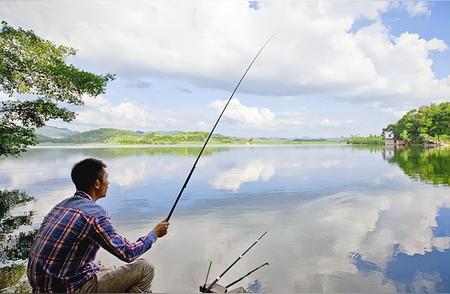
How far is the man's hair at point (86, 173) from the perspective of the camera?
5.81 ft

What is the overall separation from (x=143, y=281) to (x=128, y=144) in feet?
219

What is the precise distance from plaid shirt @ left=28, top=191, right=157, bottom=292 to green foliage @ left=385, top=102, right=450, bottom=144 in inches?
2145

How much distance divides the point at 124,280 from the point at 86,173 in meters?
0.58

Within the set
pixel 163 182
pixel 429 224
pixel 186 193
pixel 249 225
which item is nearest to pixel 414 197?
pixel 429 224

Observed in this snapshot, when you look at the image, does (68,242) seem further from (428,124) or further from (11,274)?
(428,124)

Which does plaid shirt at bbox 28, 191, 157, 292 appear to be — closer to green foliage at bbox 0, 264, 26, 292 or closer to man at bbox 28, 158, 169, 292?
man at bbox 28, 158, 169, 292

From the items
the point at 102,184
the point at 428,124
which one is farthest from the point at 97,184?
the point at 428,124

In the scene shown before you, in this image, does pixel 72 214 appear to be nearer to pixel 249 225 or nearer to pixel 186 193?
pixel 249 225

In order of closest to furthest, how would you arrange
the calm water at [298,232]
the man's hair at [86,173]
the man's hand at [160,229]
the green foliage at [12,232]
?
the man's hair at [86,173] → the man's hand at [160,229] → the calm water at [298,232] → the green foliage at [12,232]

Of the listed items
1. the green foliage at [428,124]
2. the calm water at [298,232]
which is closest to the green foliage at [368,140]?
the green foliage at [428,124]

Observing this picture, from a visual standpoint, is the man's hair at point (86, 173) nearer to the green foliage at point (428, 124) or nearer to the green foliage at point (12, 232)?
the green foliage at point (12, 232)

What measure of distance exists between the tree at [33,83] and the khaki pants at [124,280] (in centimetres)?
766

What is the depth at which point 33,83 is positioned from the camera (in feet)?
29.1

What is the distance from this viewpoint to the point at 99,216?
164cm
